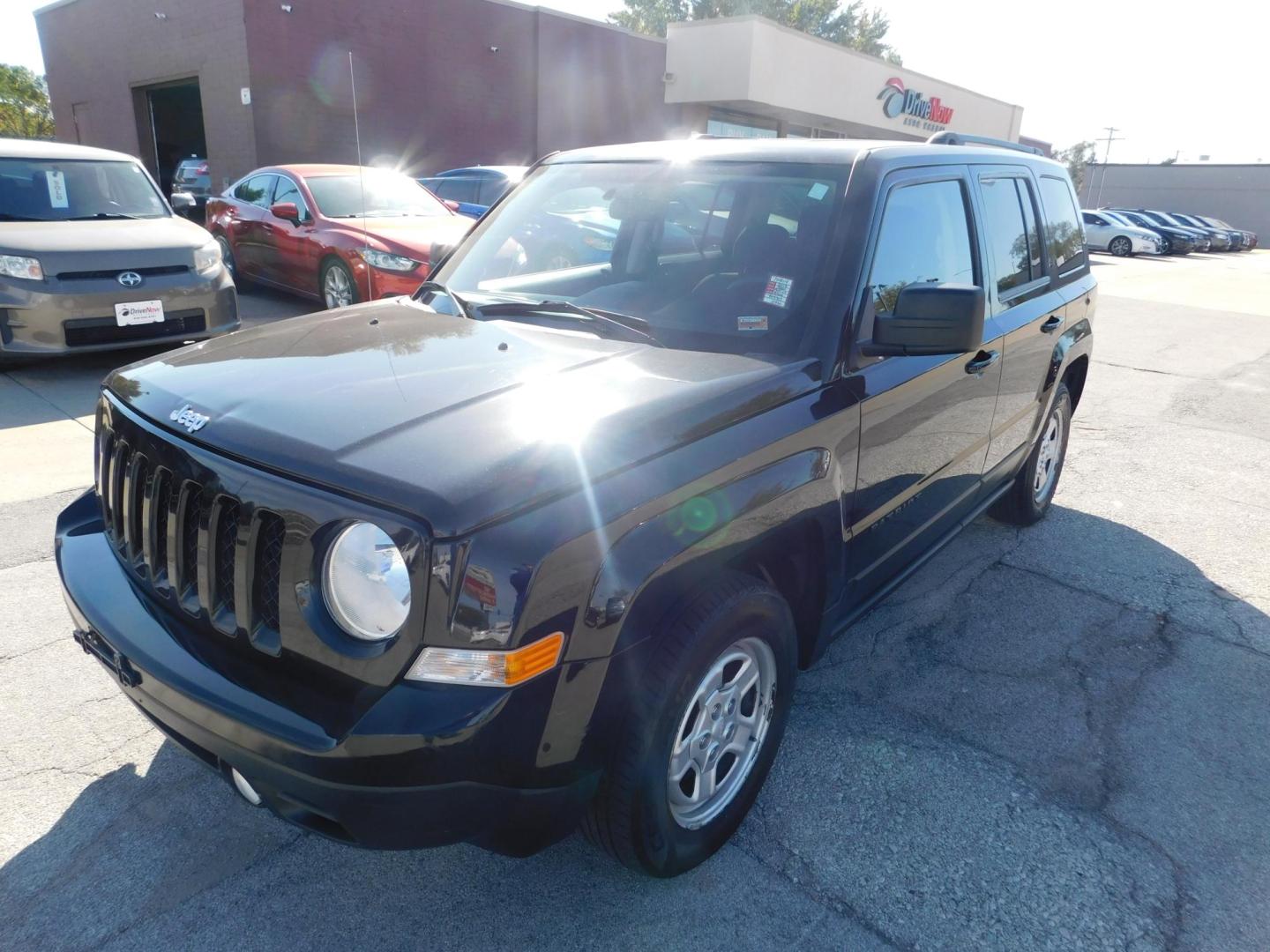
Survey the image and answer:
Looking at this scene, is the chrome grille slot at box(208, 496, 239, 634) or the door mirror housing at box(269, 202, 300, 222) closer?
the chrome grille slot at box(208, 496, 239, 634)

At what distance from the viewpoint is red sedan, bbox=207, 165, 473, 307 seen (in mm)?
8180

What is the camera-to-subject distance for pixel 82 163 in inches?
302

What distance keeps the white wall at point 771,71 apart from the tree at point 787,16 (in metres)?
28.0

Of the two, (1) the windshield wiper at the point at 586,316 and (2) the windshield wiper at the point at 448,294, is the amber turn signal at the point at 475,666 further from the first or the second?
(2) the windshield wiper at the point at 448,294

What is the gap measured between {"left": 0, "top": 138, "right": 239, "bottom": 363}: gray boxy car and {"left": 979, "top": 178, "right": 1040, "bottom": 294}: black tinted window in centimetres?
601

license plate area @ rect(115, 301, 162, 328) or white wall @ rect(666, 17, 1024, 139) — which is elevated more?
white wall @ rect(666, 17, 1024, 139)

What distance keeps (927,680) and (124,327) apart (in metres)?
6.40

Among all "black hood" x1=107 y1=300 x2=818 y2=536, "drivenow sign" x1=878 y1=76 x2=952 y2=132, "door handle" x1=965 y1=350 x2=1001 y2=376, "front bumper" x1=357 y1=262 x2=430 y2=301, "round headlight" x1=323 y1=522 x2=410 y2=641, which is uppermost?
"drivenow sign" x1=878 y1=76 x2=952 y2=132

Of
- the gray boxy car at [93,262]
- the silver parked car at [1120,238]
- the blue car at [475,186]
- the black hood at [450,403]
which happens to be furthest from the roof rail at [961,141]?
the silver parked car at [1120,238]

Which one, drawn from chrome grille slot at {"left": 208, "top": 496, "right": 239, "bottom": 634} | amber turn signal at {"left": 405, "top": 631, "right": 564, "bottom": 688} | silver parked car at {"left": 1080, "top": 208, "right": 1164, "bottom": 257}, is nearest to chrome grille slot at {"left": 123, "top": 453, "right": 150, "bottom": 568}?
chrome grille slot at {"left": 208, "top": 496, "right": 239, "bottom": 634}

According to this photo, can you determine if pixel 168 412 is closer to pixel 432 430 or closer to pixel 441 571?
pixel 432 430

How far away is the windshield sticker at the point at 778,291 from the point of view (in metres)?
2.68

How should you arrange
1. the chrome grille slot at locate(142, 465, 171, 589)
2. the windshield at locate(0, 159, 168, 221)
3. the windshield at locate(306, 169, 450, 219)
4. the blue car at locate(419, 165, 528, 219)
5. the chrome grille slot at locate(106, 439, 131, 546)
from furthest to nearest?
the blue car at locate(419, 165, 528, 219) → the windshield at locate(306, 169, 450, 219) → the windshield at locate(0, 159, 168, 221) → the chrome grille slot at locate(106, 439, 131, 546) → the chrome grille slot at locate(142, 465, 171, 589)

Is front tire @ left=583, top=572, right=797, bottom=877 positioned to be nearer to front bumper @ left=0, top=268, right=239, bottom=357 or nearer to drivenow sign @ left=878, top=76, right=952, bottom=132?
front bumper @ left=0, top=268, right=239, bottom=357
